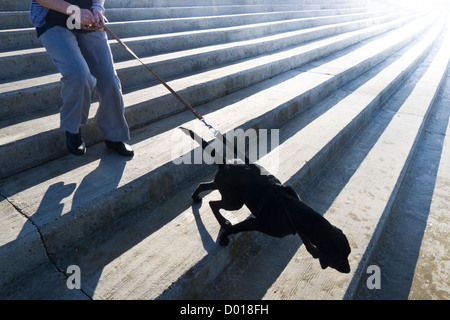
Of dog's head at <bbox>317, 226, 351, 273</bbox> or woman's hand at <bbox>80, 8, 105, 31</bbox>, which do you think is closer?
dog's head at <bbox>317, 226, 351, 273</bbox>

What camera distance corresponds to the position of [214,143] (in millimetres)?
2762

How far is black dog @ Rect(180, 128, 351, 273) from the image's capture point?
5.32 feet

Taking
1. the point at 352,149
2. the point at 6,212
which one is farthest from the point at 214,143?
the point at 352,149

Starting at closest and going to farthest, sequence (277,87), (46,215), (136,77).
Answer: (46,215)
(136,77)
(277,87)

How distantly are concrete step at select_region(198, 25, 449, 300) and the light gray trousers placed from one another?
1.54 m

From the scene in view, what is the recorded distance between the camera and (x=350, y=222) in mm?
2416

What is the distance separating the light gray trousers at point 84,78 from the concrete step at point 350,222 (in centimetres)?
154

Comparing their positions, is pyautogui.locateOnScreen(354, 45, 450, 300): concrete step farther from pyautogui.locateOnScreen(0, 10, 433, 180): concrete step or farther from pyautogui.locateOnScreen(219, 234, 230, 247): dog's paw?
pyautogui.locateOnScreen(0, 10, 433, 180): concrete step

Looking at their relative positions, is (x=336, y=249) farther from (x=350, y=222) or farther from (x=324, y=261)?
(x=350, y=222)

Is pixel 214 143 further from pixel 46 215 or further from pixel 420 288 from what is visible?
pixel 420 288

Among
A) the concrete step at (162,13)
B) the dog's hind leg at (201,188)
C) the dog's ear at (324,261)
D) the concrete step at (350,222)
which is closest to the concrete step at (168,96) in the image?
the dog's hind leg at (201,188)

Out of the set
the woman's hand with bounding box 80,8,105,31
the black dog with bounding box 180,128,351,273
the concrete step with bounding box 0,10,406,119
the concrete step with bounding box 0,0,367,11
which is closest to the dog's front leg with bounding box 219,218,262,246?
the black dog with bounding box 180,128,351,273

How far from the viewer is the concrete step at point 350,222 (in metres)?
1.90
